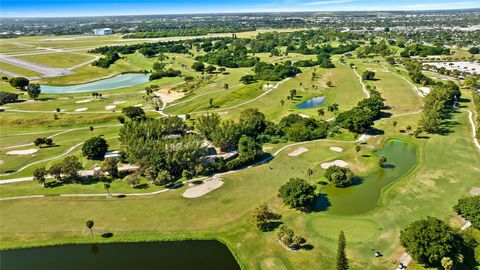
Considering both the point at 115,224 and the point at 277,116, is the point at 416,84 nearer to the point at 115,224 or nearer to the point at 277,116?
the point at 277,116

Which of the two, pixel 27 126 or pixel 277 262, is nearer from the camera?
pixel 277 262

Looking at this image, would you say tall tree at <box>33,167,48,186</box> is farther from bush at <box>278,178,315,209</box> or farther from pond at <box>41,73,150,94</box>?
pond at <box>41,73,150,94</box>

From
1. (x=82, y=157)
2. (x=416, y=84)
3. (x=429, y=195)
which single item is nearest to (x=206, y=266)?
(x=429, y=195)

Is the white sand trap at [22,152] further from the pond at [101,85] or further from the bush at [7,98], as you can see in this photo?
the pond at [101,85]

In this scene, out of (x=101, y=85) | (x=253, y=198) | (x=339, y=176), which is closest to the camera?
(x=253, y=198)

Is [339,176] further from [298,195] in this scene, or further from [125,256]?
[125,256]

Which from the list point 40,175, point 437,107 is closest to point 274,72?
point 437,107

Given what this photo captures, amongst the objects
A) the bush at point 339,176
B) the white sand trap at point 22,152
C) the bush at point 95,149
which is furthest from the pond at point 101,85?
the bush at point 339,176
